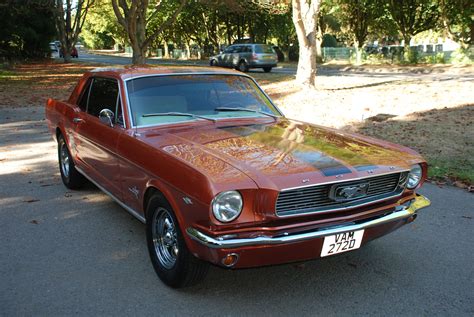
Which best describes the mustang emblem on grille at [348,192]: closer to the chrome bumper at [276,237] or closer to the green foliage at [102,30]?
the chrome bumper at [276,237]

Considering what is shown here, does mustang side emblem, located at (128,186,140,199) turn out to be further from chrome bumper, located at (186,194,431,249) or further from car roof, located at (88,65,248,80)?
car roof, located at (88,65,248,80)

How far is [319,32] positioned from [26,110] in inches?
1229

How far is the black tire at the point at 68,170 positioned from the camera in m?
5.86

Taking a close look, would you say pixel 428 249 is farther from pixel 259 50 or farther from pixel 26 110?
pixel 259 50

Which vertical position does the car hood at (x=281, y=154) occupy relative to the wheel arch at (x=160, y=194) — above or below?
above

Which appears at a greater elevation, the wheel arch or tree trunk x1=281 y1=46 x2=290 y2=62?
tree trunk x1=281 y1=46 x2=290 y2=62

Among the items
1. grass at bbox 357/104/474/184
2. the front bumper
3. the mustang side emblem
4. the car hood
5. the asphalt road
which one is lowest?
the asphalt road

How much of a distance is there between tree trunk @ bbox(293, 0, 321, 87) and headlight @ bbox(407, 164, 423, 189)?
11490 mm

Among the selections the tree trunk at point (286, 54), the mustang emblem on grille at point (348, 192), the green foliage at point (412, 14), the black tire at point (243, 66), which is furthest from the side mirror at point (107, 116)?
the tree trunk at point (286, 54)

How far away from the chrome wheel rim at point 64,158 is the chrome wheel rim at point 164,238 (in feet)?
9.64

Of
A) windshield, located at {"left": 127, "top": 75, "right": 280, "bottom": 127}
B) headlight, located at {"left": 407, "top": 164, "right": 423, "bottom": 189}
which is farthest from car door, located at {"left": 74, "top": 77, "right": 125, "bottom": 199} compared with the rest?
headlight, located at {"left": 407, "top": 164, "right": 423, "bottom": 189}

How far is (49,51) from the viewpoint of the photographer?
4253cm

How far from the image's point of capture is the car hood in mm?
3037

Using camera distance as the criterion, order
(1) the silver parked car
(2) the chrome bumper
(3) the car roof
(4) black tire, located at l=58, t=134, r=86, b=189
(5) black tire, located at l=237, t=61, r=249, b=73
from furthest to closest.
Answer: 1. (5) black tire, located at l=237, t=61, r=249, b=73
2. (1) the silver parked car
3. (4) black tire, located at l=58, t=134, r=86, b=189
4. (3) the car roof
5. (2) the chrome bumper
